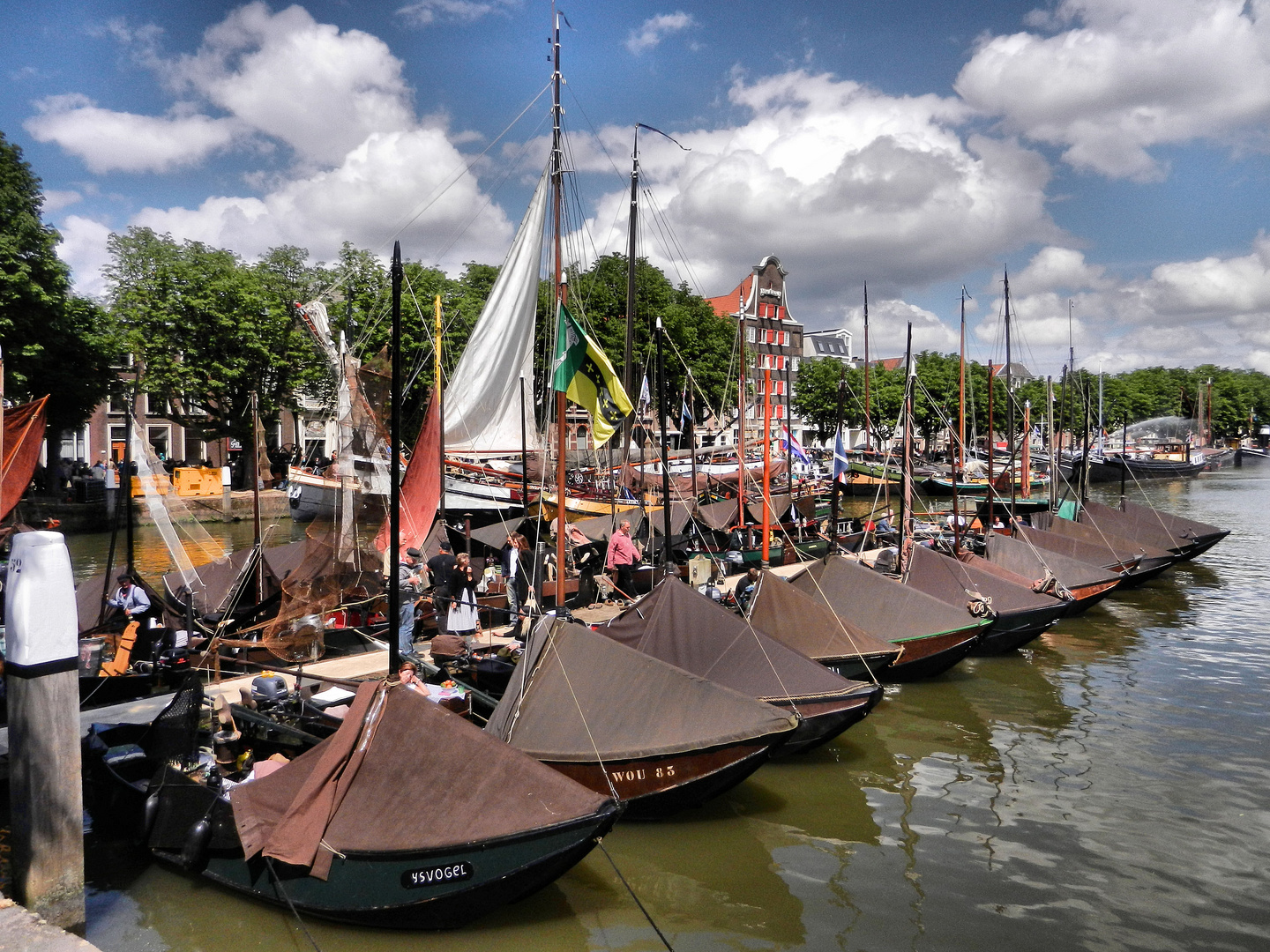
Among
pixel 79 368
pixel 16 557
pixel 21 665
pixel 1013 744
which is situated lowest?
pixel 1013 744

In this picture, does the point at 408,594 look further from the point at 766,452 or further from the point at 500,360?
the point at 766,452

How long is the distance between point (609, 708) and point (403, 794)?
3097mm

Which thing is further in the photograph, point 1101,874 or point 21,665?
point 1101,874

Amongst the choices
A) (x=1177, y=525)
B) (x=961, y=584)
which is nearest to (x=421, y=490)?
(x=961, y=584)

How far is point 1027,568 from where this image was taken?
78.5 ft

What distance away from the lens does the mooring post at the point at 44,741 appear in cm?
667

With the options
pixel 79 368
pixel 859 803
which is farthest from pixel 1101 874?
pixel 79 368

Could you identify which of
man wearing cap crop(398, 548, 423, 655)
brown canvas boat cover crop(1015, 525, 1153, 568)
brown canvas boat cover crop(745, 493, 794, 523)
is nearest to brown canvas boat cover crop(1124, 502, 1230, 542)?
brown canvas boat cover crop(1015, 525, 1153, 568)

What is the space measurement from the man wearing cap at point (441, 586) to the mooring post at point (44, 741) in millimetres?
10206

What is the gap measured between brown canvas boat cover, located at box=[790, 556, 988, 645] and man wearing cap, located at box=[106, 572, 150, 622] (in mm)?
12231

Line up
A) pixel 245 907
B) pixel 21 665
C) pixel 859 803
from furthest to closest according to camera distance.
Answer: pixel 859 803 < pixel 245 907 < pixel 21 665

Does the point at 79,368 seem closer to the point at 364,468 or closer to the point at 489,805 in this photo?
the point at 364,468

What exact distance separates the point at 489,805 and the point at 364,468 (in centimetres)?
1213

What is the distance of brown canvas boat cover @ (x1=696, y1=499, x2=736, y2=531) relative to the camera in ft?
104
